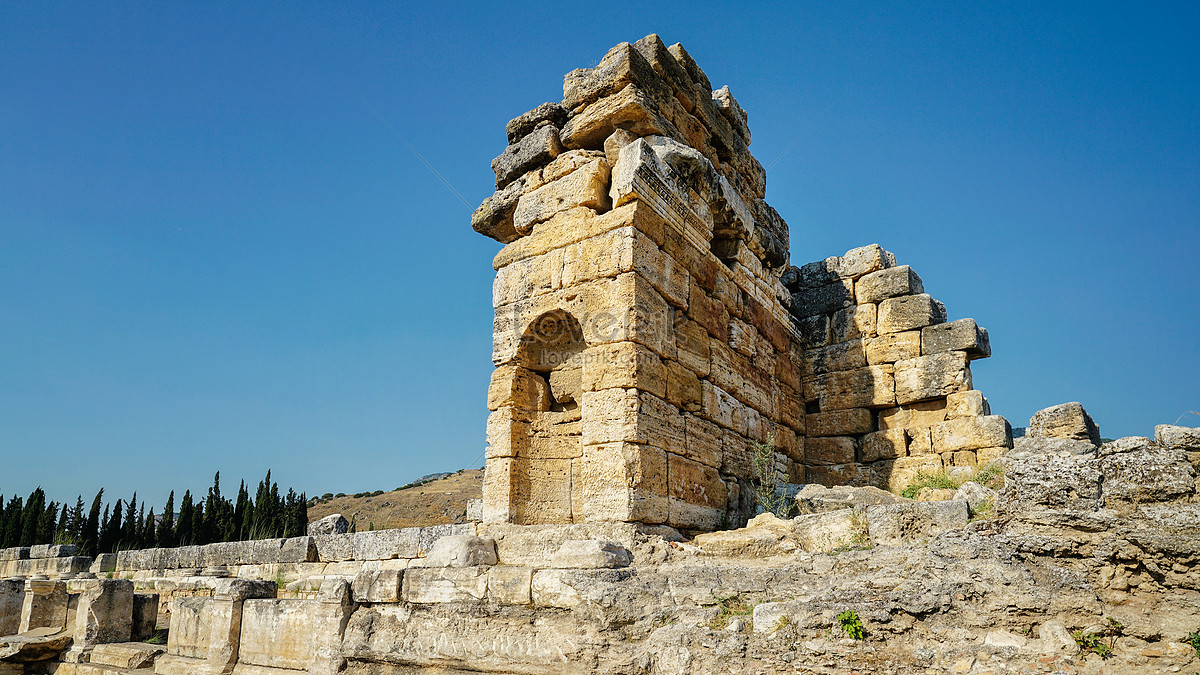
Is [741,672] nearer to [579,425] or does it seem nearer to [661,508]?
[661,508]

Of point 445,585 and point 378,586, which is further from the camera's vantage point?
point 378,586

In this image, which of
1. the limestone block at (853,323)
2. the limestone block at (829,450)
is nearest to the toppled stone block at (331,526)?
the limestone block at (829,450)

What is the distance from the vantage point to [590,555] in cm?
486

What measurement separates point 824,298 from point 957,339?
5.89 ft

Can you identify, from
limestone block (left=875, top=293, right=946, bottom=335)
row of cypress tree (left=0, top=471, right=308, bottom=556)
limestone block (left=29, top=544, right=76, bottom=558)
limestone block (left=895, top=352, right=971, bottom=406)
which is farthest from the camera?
row of cypress tree (left=0, top=471, right=308, bottom=556)

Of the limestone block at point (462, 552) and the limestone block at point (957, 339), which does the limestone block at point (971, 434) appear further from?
the limestone block at point (462, 552)

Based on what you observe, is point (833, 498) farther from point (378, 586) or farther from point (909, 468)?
point (378, 586)

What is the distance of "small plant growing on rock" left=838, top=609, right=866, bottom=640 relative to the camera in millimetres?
3492

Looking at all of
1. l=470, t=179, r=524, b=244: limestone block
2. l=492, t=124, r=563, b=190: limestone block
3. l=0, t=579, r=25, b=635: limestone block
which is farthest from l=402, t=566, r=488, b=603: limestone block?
l=0, t=579, r=25, b=635: limestone block

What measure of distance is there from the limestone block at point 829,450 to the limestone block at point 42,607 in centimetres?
866

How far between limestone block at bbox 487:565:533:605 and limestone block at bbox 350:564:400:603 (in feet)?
2.41

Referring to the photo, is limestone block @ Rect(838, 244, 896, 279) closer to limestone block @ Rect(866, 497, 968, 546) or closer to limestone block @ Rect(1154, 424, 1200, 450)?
limestone block @ Rect(866, 497, 968, 546)

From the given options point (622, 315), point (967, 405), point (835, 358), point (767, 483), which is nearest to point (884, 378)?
point (835, 358)

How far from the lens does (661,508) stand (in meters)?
5.96
